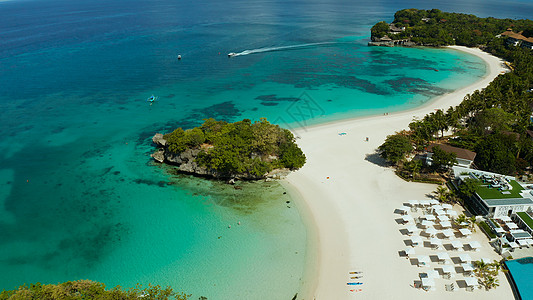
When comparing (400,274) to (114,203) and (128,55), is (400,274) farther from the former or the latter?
(128,55)

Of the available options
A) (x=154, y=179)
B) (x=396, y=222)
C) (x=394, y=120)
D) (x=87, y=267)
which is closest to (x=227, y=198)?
(x=154, y=179)

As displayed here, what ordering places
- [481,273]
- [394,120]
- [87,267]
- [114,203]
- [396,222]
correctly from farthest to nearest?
[394,120] < [114,203] < [396,222] < [87,267] < [481,273]

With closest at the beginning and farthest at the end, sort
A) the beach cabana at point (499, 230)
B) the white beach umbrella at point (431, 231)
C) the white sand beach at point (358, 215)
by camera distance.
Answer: the white sand beach at point (358, 215) < the beach cabana at point (499, 230) < the white beach umbrella at point (431, 231)

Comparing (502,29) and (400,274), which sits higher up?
(502,29)

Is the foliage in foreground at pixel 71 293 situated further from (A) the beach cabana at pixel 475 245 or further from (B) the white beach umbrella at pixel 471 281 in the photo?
(A) the beach cabana at pixel 475 245

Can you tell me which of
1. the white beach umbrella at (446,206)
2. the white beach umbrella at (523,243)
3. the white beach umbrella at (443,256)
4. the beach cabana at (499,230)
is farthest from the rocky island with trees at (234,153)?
the white beach umbrella at (523,243)

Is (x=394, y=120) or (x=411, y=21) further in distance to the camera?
(x=411, y=21)
